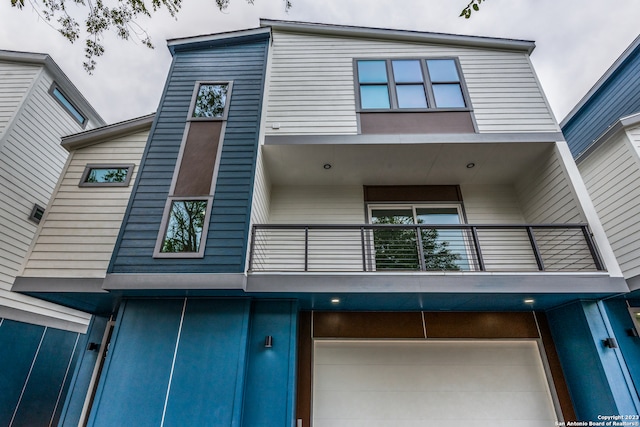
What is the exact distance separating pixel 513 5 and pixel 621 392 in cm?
578

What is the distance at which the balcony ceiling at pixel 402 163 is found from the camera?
251 inches

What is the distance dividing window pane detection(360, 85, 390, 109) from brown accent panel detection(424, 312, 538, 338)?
15.0 ft

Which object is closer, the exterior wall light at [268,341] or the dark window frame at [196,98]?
the exterior wall light at [268,341]

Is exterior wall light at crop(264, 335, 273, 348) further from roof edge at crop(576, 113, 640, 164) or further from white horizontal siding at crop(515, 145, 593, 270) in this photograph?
roof edge at crop(576, 113, 640, 164)

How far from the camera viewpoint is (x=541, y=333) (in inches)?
229

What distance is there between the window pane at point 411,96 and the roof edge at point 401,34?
1570 millimetres

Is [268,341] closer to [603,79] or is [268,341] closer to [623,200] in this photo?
[623,200]

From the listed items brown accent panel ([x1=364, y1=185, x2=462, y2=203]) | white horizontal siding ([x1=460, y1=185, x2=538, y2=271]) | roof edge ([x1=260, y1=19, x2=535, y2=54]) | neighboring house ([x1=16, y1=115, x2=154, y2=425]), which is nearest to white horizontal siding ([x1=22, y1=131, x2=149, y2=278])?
neighboring house ([x1=16, y1=115, x2=154, y2=425])

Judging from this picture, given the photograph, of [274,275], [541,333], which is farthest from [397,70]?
[541,333]

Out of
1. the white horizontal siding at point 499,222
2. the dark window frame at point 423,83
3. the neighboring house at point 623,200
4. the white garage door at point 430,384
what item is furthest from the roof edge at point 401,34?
the white garage door at point 430,384

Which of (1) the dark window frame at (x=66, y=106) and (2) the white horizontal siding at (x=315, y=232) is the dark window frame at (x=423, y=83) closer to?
(2) the white horizontal siding at (x=315, y=232)

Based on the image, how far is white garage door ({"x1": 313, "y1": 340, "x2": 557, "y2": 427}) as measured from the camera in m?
5.41

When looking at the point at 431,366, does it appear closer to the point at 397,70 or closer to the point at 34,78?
the point at 397,70

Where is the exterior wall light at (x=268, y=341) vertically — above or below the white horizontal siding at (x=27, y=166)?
below
